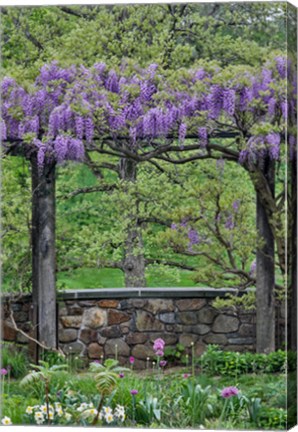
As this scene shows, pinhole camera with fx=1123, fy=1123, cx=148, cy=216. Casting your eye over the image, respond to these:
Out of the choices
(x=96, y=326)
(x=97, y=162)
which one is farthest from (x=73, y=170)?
(x=96, y=326)

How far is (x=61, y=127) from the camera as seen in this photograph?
8203 millimetres

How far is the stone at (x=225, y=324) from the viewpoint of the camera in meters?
8.01

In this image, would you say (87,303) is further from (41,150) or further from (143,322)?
(41,150)

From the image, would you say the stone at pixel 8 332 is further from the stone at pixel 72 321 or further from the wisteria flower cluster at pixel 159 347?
the wisteria flower cluster at pixel 159 347

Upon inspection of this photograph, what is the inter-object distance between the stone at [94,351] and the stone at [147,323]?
0.33 meters

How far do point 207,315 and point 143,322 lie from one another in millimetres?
467

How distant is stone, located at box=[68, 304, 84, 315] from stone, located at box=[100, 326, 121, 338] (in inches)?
9.2

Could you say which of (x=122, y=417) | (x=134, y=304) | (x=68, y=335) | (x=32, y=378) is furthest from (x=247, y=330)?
(x=32, y=378)

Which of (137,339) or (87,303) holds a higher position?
(87,303)

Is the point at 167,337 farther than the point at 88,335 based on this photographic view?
No

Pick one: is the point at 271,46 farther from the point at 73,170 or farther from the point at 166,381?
the point at 166,381

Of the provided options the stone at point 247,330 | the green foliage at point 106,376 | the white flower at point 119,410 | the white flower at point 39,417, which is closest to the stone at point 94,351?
the green foliage at point 106,376

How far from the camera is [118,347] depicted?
815cm

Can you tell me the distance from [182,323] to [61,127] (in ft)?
5.50
